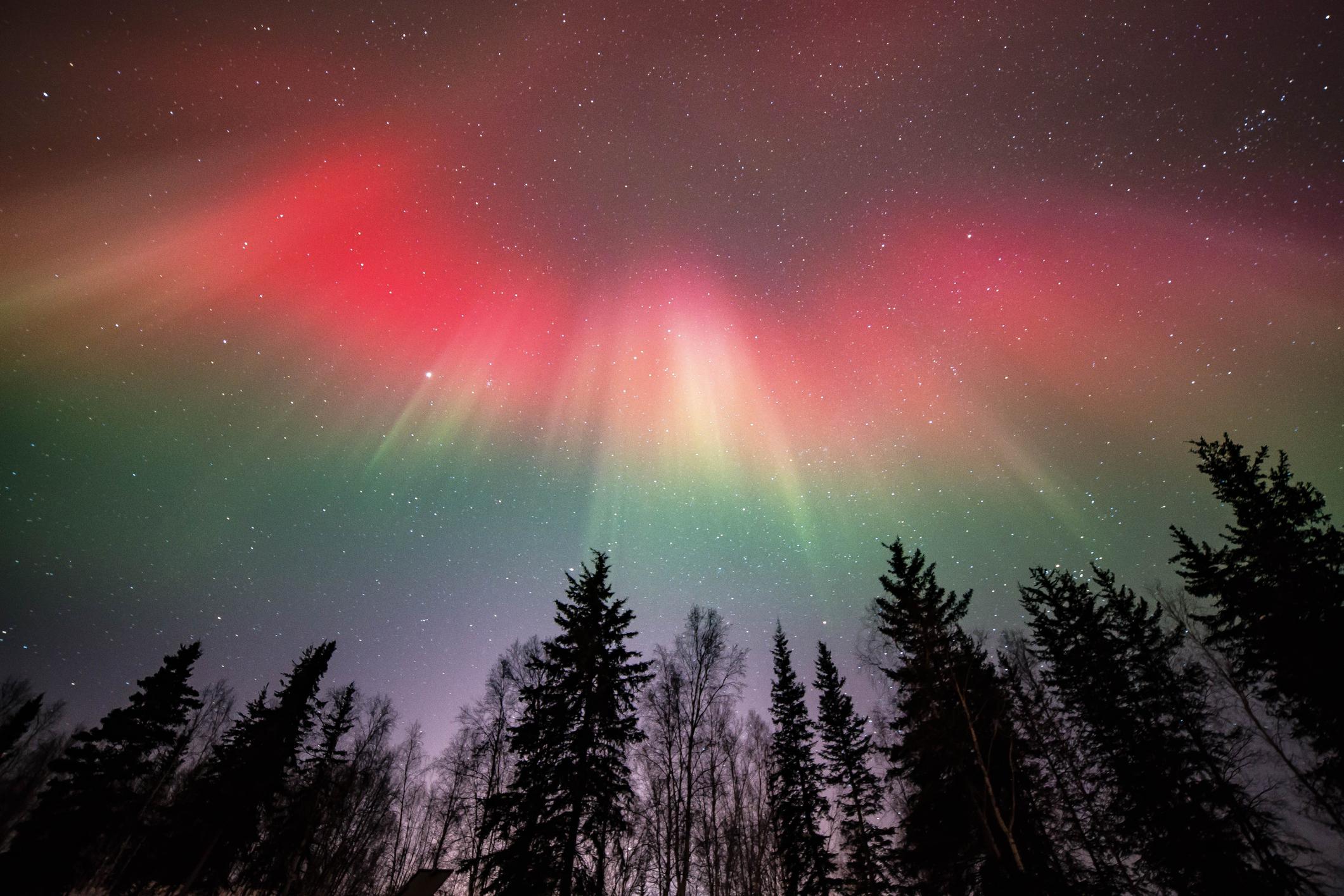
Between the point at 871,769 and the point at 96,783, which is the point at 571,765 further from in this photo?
the point at 96,783

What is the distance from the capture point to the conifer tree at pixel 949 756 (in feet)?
44.7

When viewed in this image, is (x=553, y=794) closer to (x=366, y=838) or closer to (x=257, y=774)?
(x=257, y=774)

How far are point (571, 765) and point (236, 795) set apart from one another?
62.7ft

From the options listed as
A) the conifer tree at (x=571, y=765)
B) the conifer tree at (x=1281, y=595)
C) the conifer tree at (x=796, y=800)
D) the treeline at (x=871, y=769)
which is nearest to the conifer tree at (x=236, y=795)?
the treeline at (x=871, y=769)

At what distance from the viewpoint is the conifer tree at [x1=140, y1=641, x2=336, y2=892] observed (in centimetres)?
2180

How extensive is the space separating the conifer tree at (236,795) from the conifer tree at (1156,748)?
34042 mm

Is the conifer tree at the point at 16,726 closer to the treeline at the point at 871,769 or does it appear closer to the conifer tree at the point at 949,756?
the treeline at the point at 871,769

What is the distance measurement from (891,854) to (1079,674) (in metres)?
9.71

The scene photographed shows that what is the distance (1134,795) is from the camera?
15.9 metres

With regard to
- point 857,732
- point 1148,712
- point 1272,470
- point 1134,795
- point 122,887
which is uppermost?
point 1272,470

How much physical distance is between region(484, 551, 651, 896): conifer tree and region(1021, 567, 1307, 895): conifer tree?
52.8 feet

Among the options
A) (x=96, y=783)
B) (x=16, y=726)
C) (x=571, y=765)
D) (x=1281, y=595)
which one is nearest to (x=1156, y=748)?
(x=1281, y=595)

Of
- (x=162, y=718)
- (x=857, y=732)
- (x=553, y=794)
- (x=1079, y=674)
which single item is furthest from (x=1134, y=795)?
(x=162, y=718)

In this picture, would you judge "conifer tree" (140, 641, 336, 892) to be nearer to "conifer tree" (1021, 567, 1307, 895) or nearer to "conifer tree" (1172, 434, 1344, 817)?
"conifer tree" (1021, 567, 1307, 895)
